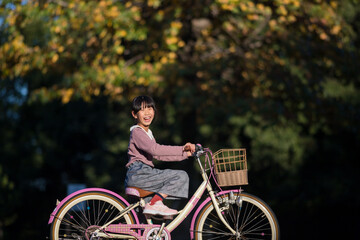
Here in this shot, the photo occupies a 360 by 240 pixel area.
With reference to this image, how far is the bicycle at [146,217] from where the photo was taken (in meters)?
4.38

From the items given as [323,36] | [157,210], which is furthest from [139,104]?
[323,36]

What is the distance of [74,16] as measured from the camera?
10297 mm

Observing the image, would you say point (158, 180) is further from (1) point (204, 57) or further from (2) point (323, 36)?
(1) point (204, 57)

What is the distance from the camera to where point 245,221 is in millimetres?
4449

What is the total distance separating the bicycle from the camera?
438 cm

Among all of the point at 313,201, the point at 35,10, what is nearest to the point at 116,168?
the point at 313,201

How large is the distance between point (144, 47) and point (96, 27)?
6.21 feet

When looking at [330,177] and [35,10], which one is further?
[330,177]

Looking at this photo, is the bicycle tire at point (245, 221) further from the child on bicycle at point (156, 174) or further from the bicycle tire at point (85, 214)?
the bicycle tire at point (85, 214)

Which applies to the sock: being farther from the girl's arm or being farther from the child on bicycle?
the girl's arm

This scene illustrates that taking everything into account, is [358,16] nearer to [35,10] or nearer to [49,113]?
[35,10]

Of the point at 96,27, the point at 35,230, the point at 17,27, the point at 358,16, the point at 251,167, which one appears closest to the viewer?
the point at 96,27

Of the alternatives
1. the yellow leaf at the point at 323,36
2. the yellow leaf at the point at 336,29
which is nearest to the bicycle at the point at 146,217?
the yellow leaf at the point at 323,36

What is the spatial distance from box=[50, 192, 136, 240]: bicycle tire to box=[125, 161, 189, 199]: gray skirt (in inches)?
9.5
